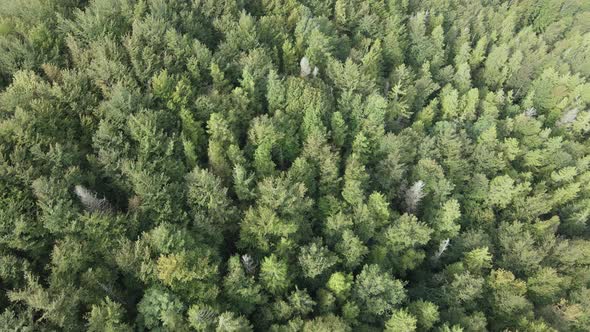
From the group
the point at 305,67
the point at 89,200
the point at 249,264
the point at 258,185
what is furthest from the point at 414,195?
the point at 89,200

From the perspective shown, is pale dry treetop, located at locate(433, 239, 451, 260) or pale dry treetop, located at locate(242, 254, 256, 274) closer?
pale dry treetop, located at locate(242, 254, 256, 274)

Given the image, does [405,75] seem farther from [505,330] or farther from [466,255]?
[505,330]

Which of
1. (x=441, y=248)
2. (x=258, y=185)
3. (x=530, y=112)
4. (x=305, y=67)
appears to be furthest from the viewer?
(x=530, y=112)

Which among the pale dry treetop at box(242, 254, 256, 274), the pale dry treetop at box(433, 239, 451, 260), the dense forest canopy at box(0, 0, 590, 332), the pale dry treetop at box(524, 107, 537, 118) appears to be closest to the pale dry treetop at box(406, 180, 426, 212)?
the dense forest canopy at box(0, 0, 590, 332)

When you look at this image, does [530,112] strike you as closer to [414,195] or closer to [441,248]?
[414,195]

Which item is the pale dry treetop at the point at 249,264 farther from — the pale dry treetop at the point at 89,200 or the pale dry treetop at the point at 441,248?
the pale dry treetop at the point at 441,248

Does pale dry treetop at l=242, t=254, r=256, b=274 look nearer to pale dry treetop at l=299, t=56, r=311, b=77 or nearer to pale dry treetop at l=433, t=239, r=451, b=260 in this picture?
pale dry treetop at l=433, t=239, r=451, b=260
